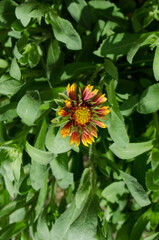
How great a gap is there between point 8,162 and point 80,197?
0.32 m

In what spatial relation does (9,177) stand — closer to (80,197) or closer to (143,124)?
(80,197)

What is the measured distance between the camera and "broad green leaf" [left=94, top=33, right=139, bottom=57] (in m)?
1.27

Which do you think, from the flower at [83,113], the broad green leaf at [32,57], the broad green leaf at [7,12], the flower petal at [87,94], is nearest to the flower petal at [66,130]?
the flower at [83,113]

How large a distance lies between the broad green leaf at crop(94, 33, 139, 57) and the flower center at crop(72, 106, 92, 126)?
34 centimetres

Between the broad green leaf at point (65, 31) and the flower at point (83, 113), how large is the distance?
21cm

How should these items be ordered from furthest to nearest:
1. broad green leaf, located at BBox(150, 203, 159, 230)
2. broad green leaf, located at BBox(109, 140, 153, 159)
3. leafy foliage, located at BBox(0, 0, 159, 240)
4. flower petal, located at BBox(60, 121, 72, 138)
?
broad green leaf, located at BBox(150, 203, 159, 230) < broad green leaf, located at BBox(109, 140, 153, 159) < leafy foliage, located at BBox(0, 0, 159, 240) < flower petal, located at BBox(60, 121, 72, 138)

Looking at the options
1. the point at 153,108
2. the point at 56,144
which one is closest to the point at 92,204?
the point at 56,144

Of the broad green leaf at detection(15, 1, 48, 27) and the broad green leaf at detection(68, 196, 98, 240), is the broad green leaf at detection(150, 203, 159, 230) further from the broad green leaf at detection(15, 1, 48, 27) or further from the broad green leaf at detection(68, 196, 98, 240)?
the broad green leaf at detection(15, 1, 48, 27)

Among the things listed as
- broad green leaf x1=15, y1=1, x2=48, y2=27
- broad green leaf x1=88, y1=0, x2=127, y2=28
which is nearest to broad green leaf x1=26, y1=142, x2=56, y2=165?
broad green leaf x1=15, y1=1, x2=48, y2=27

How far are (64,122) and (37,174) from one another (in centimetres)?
29

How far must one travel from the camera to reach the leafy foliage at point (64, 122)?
1.09 m

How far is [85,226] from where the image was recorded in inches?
43.0

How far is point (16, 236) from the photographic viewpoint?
4.81 ft

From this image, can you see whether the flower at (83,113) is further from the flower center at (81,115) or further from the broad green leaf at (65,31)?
Answer: the broad green leaf at (65,31)
